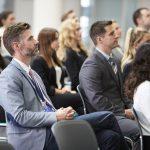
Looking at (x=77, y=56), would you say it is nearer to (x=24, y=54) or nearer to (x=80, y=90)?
(x=80, y=90)

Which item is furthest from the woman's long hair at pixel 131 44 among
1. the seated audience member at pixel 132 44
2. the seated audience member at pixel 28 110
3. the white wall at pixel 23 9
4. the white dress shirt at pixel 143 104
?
the white wall at pixel 23 9

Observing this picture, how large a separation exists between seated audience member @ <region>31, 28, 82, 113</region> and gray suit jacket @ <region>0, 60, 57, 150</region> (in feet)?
6.32

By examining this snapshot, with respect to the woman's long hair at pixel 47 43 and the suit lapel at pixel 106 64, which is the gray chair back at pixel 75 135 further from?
the woman's long hair at pixel 47 43

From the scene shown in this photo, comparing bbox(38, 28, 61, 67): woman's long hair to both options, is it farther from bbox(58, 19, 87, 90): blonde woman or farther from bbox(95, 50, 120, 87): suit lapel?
bbox(95, 50, 120, 87): suit lapel

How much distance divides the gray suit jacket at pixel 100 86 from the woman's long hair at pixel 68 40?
6.63ft

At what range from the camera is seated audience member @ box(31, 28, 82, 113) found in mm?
6090

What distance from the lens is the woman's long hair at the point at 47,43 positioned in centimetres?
620

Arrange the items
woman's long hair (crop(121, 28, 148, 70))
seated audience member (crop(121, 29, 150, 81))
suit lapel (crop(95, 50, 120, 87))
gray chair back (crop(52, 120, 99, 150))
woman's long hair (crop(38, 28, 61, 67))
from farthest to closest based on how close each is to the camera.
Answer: woman's long hair (crop(38, 28, 61, 67)), woman's long hair (crop(121, 28, 148, 70)), seated audience member (crop(121, 29, 150, 81)), suit lapel (crop(95, 50, 120, 87)), gray chair back (crop(52, 120, 99, 150))

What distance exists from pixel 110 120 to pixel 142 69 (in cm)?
50

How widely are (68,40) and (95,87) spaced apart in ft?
7.84

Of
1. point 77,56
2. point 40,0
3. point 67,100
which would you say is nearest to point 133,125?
point 67,100

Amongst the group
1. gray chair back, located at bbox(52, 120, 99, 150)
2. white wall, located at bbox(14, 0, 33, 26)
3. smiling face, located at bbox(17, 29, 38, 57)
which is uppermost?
smiling face, located at bbox(17, 29, 38, 57)

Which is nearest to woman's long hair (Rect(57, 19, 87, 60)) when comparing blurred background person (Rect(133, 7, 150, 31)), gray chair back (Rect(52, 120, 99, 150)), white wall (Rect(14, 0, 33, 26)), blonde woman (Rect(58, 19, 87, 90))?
blonde woman (Rect(58, 19, 87, 90))

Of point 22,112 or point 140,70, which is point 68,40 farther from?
point 22,112
